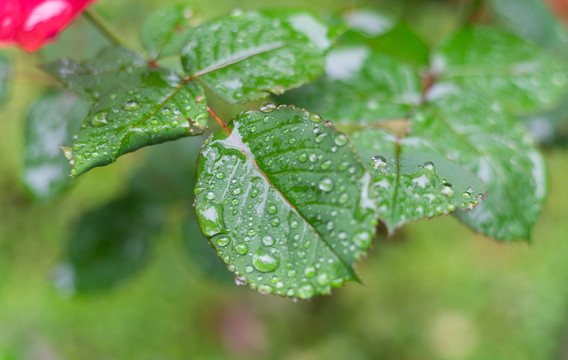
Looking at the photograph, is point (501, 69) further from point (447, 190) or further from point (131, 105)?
point (131, 105)

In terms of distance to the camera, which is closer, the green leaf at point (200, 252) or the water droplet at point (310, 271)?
the water droplet at point (310, 271)

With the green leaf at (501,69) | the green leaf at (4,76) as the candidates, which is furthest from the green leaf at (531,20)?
the green leaf at (4,76)

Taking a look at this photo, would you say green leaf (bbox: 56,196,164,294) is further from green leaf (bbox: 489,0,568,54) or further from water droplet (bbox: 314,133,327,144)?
green leaf (bbox: 489,0,568,54)

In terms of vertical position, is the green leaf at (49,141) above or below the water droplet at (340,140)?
below

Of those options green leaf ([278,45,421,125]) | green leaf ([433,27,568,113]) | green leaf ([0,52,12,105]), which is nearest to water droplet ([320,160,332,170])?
green leaf ([278,45,421,125])

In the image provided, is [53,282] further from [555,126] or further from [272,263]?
[555,126]

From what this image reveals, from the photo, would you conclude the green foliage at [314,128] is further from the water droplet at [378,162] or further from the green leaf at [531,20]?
the green leaf at [531,20]

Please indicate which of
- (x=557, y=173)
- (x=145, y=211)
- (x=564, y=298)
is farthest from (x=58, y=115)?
(x=557, y=173)
